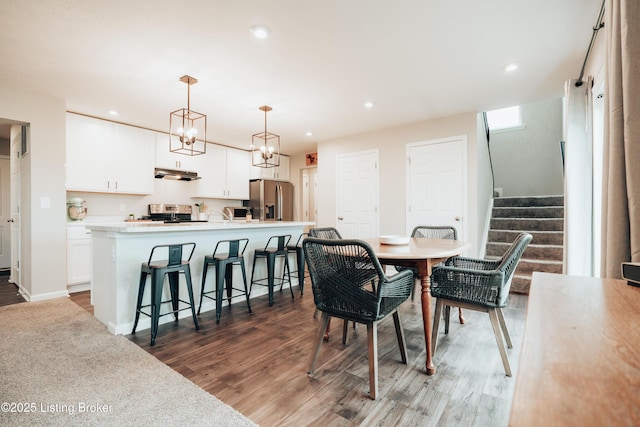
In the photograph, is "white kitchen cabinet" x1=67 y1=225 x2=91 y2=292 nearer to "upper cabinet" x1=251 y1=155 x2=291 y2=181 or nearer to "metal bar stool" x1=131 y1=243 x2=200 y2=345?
"metal bar stool" x1=131 y1=243 x2=200 y2=345

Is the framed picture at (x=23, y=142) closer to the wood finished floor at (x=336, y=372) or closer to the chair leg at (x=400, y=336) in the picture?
the wood finished floor at (x=336, y=372)

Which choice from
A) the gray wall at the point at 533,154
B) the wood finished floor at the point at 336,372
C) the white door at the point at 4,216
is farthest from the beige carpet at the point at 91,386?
the gray wall at the point at 533,154

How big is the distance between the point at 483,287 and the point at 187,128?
183 inches

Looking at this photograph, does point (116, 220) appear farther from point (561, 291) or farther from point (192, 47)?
point (561, 291)

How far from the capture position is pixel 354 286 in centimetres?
178

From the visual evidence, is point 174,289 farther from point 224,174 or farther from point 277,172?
point 277,172

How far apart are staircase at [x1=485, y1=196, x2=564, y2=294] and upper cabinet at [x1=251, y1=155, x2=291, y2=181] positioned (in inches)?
173

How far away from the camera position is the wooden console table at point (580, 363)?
361 mm

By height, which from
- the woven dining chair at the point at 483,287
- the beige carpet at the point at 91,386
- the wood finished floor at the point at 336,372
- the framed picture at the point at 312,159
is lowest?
the wood finished floor at the point at 336,372

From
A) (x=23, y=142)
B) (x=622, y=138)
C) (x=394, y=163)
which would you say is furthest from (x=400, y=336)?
(x=23, y=142)

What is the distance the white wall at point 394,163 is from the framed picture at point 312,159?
706mm

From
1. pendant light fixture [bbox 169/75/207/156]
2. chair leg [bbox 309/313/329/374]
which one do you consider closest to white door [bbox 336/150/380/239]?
pendant light fixture [bbox 169/75/207/156]

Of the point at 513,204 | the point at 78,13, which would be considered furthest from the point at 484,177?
the point at 78,13

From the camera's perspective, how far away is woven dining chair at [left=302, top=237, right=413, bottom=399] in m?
1.71
